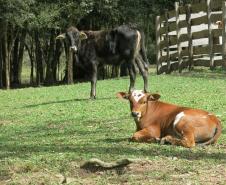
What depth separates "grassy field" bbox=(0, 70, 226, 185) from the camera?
5.47 meters

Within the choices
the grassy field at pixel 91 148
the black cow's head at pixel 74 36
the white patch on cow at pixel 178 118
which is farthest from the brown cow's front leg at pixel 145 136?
the black cow's head at pixel 74 36

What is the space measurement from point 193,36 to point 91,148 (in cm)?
1363

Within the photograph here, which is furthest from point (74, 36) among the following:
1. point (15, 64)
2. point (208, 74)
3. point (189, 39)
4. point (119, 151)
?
point (15, 64)

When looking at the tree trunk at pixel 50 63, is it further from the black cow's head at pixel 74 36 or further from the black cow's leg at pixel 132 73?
the black cow's leg at pixel 132 73

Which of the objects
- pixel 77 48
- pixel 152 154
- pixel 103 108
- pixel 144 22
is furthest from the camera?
pixel 144 22

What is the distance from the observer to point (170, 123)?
6.90m

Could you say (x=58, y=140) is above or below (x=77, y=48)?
below

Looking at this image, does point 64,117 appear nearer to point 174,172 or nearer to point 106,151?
point 106,151

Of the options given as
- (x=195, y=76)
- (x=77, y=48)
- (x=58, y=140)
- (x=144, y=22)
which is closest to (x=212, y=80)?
(x=195, y=76)

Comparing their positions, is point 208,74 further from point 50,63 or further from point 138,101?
point 50,63

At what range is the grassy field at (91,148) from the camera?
5473mm

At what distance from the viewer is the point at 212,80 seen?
15.5 meters

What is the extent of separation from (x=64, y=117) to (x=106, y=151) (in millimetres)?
3771

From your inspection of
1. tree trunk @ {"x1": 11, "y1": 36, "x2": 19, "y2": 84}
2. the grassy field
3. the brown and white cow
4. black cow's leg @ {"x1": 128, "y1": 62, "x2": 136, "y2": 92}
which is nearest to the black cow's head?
black cow's leg @ {"x1": 128, "y1": 62, "x2": 136, "y2": 92}
